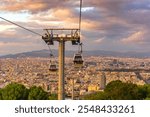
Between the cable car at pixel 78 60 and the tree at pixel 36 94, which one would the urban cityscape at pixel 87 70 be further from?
the cable car at pixel 78 60

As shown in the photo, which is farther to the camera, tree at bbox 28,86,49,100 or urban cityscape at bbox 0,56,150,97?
urban cityscape at bbox 0,56,150,97

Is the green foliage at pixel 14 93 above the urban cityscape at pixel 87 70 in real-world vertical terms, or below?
above

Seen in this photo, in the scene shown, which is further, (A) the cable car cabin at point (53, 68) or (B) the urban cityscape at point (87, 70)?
(B) the urban cityscape at point (87, 70)

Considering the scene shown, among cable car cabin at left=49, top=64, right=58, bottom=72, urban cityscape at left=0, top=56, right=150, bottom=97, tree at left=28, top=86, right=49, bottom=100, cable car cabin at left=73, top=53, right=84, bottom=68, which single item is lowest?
Answer: urban cityscape at left=0, top=56, right=150, bottom=97

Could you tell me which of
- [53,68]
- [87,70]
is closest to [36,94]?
[53,68]

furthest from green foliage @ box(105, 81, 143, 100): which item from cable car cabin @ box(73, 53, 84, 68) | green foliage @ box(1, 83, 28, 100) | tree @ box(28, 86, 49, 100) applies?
cable car cabin @ box(73, 53, 84, 68)

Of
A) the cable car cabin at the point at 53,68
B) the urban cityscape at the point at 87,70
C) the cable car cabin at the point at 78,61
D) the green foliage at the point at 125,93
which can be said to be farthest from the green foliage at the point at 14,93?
the urban cityscape at the point at 87,70

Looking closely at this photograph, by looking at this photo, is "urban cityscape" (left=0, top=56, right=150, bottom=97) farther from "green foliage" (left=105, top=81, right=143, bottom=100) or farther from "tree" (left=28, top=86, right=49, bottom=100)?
"green foliage" (left=105, top=81, right=143, bottom=100)

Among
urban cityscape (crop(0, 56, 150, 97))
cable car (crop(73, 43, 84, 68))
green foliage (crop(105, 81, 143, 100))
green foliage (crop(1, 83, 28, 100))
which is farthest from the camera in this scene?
urban cityscape (crop(0, 56, 150, 97))

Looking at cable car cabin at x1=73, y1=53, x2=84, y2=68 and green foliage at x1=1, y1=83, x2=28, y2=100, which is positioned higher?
cable car cabin at x1=73, y1=53, x2=84, y2=68

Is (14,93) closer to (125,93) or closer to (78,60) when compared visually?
(125,93)
